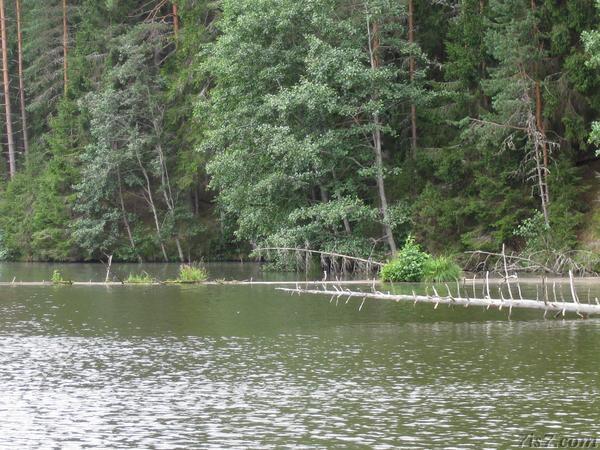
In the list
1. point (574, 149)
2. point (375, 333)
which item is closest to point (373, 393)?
point (375, 333)

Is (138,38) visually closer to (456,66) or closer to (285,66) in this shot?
(285,66)

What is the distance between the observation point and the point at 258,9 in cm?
4256

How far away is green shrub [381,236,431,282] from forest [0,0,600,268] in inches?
148

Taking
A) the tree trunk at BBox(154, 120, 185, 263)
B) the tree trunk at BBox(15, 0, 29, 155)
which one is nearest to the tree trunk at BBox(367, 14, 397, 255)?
the tree trunk at BBox(154, 120, 185, 263)

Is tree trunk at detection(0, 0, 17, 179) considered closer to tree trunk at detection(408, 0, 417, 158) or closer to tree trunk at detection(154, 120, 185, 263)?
tree trunk at detection(154, 120, 185, 263)

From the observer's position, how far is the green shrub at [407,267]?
3584cm

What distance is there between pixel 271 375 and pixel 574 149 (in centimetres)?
2504

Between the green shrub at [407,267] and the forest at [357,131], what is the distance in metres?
3.75

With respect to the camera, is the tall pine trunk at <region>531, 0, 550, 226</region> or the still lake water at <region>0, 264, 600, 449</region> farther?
the tall pine trunk at <region>531, 0, 550, 226</region>

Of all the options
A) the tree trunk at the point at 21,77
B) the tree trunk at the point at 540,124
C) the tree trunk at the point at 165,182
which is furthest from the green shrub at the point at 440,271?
the tree trunk at the point at 21,77

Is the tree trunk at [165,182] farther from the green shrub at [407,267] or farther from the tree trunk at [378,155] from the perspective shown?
the green shrub at [407,267]

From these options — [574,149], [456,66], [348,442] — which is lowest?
[348,442]

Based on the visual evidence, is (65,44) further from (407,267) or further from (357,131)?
(407,267)

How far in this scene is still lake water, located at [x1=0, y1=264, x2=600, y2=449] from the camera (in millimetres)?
13547
